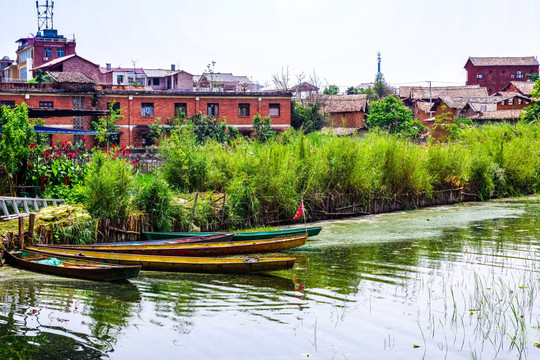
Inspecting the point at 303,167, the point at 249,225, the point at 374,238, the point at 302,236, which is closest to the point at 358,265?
the point at 302,236

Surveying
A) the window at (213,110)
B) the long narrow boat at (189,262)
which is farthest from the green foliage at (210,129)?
the long narrow boat at (189,262)

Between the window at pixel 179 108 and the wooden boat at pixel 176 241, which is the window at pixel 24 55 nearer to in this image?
the window at pixel 179 108

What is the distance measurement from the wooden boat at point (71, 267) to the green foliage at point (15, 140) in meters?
4.54

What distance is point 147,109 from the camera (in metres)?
43.2

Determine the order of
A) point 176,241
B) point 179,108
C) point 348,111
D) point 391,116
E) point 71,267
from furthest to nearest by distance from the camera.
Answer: point 348,111, point 391,116, point 179,108, point 176,241, point 71,267

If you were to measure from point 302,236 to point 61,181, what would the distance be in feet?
23.5

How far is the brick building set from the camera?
41719 millimetres

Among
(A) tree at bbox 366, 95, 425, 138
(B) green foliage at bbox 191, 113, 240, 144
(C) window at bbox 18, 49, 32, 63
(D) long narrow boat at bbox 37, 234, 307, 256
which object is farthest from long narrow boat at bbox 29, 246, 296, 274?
(C) window at bbox 18, 49, 32, 63

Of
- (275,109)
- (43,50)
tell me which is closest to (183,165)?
(275,109)

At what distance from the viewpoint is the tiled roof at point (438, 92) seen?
67688mm

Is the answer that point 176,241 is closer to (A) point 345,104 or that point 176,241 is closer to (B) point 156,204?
(B) point 156,204

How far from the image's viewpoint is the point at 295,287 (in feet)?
35.8

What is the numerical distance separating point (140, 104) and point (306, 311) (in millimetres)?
35643

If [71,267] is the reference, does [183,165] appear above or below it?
above
